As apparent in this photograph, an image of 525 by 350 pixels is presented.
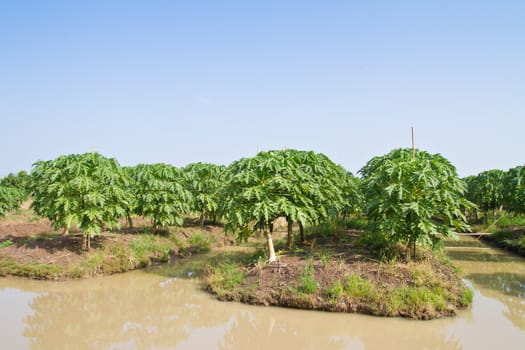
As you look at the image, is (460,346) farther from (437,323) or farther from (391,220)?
(391,220)

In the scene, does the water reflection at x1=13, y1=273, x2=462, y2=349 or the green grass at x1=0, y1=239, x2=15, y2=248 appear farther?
the green grass at x1=0, y1=239, x2=15, y2=248

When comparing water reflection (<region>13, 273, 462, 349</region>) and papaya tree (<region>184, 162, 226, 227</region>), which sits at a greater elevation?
papaya tree (<region>184, 162, 226, 227</region>)

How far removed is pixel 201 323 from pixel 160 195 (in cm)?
852

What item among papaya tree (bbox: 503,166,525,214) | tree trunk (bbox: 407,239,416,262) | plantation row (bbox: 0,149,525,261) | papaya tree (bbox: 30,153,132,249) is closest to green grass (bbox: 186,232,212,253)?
plantation row (bbox: 0,149,525,261)

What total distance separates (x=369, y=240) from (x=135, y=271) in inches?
340

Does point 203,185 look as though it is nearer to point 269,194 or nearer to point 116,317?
point 269,194

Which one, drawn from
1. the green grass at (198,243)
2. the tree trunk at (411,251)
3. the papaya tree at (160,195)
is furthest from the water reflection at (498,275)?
the papaya tree at (160,195)

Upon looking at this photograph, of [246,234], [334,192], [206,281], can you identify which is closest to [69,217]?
[206,281]

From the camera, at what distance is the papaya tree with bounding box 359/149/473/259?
1045cm

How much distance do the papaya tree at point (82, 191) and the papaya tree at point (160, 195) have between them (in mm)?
2711

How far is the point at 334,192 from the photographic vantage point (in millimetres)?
13727

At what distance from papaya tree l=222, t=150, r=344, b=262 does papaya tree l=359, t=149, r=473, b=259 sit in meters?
1.89

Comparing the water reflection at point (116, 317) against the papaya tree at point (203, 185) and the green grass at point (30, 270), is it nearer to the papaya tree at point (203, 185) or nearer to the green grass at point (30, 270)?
the green grass at point (30, 270)

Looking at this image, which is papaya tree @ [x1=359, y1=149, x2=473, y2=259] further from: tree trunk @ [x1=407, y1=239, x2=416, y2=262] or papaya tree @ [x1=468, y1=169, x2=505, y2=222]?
papaya tree @ [x1=468, y1=169, x2=505, y2=222]
